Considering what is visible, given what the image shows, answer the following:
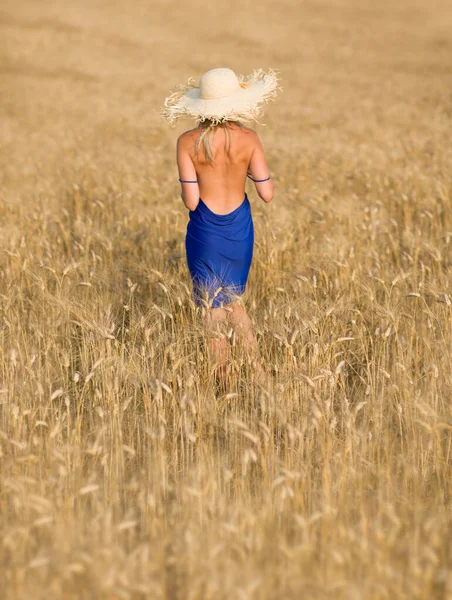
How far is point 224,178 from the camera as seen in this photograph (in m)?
3.88

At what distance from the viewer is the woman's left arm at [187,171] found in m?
3.78

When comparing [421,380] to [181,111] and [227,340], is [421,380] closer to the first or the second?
[227,340]

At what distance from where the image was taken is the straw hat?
367 cm

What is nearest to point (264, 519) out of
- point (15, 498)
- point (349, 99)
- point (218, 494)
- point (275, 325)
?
point (218, 494)

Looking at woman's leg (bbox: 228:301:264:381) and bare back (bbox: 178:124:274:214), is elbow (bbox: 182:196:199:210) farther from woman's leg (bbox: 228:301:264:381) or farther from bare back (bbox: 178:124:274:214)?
woman's leg (bbox: 228:301:264:381)

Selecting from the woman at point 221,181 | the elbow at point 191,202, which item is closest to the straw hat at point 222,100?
the woman at point 221,181

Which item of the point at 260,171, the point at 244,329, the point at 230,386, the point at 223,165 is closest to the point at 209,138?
the point at 223,165

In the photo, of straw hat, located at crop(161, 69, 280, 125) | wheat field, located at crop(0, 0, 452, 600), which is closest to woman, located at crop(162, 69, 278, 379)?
straw hat, located at crop(161, 69, 280, 125)

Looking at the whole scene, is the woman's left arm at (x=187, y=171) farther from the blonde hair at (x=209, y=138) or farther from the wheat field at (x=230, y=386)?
the wheat field at (x=230, y=386)

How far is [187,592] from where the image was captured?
2.21 meters

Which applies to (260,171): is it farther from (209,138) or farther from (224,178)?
(209,138)

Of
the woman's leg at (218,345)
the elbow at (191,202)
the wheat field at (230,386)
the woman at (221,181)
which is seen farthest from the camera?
the elbow at (191,202)

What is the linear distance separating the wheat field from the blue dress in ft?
0.65

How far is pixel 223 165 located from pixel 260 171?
0.19m
